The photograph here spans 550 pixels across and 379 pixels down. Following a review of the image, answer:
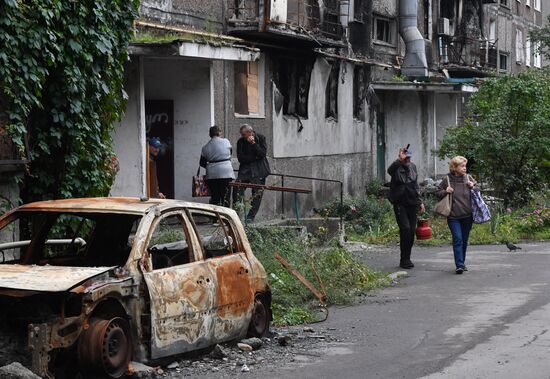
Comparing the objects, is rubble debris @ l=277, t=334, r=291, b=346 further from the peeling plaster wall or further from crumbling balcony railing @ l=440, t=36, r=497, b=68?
crumbling balcony railing @ l=440, t=36, r=497, b=68

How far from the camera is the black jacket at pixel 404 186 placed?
1680 cm

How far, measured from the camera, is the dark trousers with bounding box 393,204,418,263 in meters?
16.9

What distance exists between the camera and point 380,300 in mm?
13898

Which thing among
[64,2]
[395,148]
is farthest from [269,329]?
[395,148]

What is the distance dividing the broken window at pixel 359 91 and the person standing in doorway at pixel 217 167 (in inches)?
484

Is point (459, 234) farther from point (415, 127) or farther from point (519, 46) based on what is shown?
point (519, 46)

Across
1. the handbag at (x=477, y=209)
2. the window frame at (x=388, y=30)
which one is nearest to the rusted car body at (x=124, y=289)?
the handbag at (x=477, y=209)

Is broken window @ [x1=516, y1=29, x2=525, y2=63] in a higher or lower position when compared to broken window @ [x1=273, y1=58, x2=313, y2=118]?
higher

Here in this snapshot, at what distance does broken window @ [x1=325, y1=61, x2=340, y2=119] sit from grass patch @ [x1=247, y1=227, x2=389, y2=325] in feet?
43.3

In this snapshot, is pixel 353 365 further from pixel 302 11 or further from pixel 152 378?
pixel 302 11

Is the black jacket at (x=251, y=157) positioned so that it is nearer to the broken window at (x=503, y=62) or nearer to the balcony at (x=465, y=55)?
the balcony at (x=465, y=55)

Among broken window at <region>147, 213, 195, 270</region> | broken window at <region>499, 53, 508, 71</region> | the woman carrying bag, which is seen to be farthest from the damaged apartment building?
broken window at <region>147, 213, 195, 270</region>

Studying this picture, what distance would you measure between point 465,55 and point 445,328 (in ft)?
97.2

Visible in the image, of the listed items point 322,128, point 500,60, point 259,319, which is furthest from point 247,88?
point 500,60
